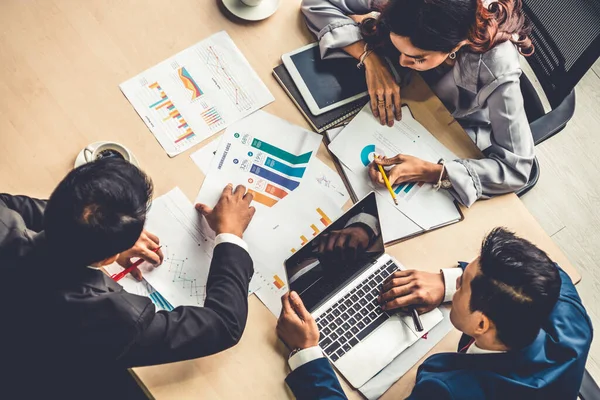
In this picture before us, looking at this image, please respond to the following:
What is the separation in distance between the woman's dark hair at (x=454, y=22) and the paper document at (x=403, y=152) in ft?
0.70

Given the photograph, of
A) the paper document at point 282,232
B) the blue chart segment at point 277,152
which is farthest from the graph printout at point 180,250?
the blue chart segment at point 277,152

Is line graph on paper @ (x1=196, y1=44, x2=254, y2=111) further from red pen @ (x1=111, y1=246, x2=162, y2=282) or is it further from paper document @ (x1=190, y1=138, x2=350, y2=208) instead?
red pen @ (x1=111, y1=246, x2=162, y2=282)

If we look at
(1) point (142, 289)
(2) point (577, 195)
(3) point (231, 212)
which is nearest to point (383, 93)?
(3) point (231, 212)

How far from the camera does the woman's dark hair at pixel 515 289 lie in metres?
1.08

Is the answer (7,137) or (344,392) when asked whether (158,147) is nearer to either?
(7,137)

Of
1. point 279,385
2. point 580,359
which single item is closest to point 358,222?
point 279,385

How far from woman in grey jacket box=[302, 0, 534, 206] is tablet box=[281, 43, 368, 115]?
24mm

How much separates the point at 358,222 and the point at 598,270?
137 cm

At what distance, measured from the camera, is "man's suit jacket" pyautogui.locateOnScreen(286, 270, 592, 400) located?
115 centimetres

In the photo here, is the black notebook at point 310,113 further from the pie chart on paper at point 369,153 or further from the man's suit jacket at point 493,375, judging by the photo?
the man's suit jacket at point 493,375

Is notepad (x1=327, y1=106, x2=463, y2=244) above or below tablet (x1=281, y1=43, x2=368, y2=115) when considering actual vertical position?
below

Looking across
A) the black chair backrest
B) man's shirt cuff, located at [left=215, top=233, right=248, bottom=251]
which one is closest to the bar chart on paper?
man's shirt cuff, located at [left=215, top=233, right=248, bottom=251]

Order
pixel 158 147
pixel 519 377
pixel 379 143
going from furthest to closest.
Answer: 1. pixel 379 143
2. pixel 158 147
3. pixel 519 377

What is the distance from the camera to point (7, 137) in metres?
1.25
